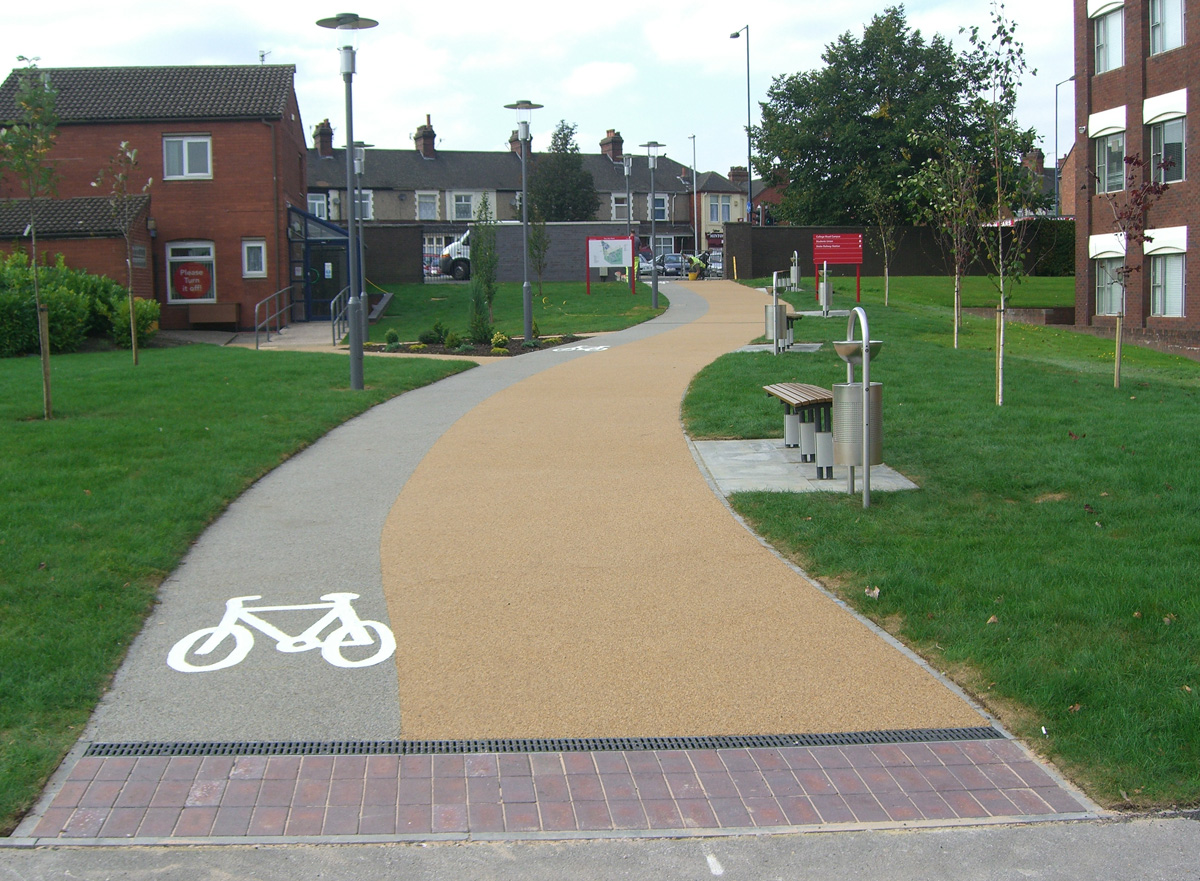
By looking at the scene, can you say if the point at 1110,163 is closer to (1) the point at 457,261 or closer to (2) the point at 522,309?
(2) the point at 522,309

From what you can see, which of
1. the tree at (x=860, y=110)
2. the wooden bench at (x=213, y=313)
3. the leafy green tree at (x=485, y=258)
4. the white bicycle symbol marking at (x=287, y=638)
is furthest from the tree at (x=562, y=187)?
the white bicycle symbol marking at (x=287, y=638)

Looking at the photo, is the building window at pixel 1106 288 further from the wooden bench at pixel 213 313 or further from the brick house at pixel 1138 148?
the wooden bench at pixel 213 313

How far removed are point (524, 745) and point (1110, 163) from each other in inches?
1257

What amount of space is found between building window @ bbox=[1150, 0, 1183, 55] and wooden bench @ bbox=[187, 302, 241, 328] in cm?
2636

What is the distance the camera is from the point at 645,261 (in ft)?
206

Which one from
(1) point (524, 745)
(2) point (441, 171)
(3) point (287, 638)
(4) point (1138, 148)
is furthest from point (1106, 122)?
(2) point (441, 171)

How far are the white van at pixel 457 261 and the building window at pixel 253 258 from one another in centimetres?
1843

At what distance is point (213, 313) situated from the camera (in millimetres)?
33312

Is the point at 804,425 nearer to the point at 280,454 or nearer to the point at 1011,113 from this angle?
the point at 280,454

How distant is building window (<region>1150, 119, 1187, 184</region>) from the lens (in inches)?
1132

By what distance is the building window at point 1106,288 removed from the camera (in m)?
31.8

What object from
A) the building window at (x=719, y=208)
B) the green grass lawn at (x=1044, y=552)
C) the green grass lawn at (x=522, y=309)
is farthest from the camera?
the building window at (x=719, y=208)

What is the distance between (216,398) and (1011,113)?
39.1 feet

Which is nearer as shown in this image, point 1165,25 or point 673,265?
point 1165,25
